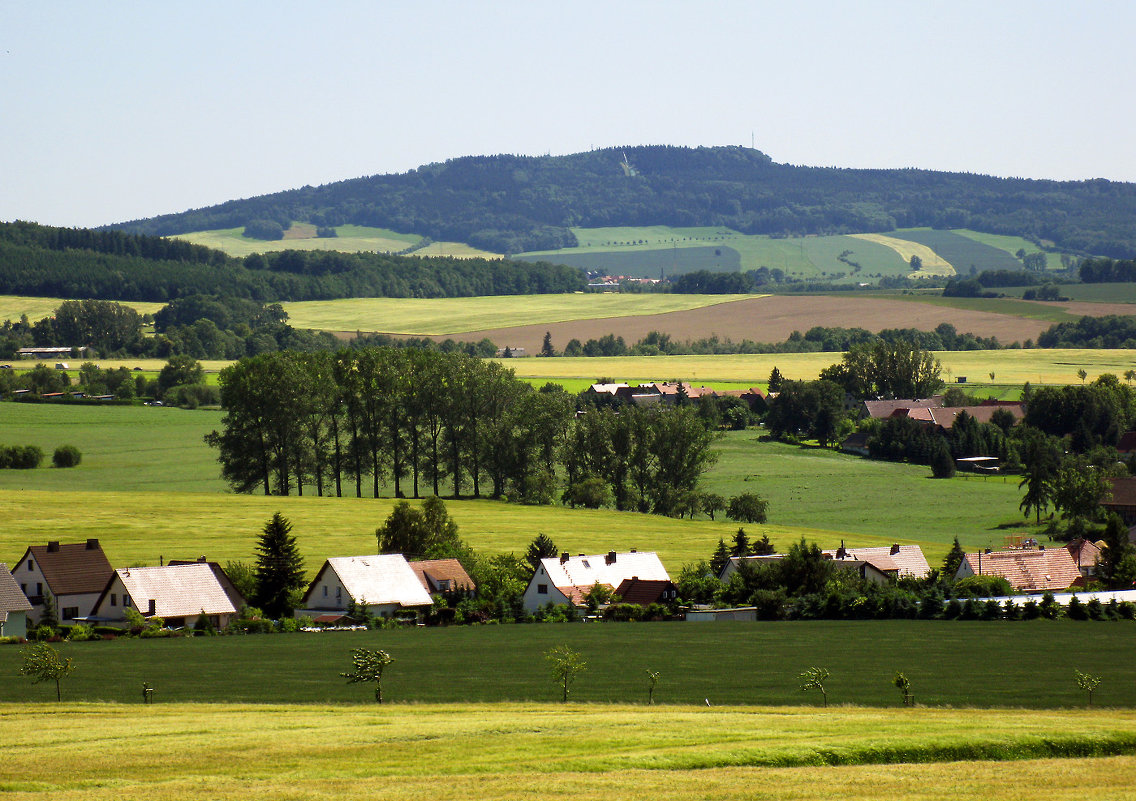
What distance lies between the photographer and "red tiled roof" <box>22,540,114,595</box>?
188ft

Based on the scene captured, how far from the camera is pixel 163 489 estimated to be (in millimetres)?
95188

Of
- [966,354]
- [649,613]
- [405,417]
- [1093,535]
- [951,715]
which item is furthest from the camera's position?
[966,354]

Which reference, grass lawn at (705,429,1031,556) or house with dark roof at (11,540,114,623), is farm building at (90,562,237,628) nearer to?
house with dark roof at (11,540,114,623)

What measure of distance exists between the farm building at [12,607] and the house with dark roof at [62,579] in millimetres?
3268

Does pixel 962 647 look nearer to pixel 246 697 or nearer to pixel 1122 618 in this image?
pixel 1122 618

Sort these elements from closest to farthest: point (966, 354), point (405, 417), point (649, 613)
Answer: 1. point (649, 613)
2. point (405, 417)
3. point (966, 354)

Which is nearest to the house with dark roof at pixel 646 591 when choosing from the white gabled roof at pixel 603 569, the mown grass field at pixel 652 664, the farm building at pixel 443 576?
the white gabled roof at pixel 603 569

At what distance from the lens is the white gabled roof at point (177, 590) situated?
55.1 metres

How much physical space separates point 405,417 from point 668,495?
20.3 meters

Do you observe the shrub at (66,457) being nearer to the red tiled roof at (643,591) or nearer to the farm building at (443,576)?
the farm building at (443,576)

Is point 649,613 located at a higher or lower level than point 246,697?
lower

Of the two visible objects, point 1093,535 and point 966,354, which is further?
point 966,354

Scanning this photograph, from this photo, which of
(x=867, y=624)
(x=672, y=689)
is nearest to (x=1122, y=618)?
(x=867, y=624)

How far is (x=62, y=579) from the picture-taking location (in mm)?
57375
